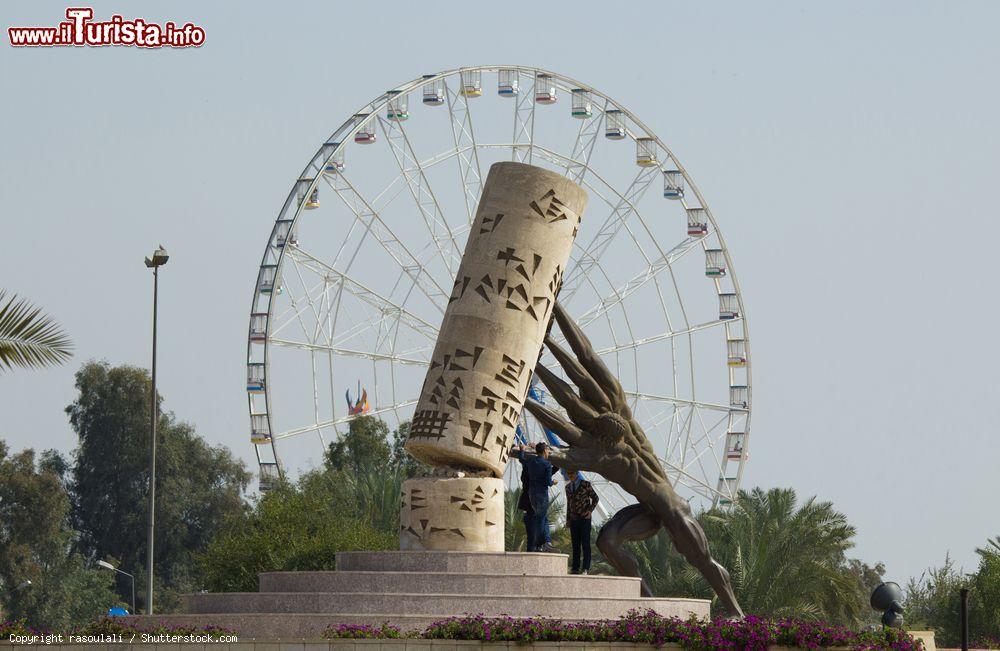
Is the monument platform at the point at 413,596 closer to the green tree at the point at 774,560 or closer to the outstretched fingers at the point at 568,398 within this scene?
the outstretched fingers at the point at 568,398

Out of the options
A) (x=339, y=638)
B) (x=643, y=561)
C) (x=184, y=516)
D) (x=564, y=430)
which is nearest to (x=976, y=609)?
(x=643, y=561)

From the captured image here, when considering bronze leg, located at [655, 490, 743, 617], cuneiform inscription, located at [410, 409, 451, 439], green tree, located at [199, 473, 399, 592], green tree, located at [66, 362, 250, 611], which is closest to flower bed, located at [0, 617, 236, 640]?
cuneiform inscription, located at [410, 409, 451, 439]

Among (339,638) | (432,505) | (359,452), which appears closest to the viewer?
(339,638)

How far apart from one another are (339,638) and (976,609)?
27248mm

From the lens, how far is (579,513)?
2634 cm

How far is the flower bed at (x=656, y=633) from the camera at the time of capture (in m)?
20.9

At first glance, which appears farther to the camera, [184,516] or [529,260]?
[184,516]

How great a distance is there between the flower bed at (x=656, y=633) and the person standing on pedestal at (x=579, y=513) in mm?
3979

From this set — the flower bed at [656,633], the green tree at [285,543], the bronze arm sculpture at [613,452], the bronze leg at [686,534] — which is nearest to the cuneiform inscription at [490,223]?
the bronze arm sculpture at [613,452]

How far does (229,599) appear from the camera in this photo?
22516mm

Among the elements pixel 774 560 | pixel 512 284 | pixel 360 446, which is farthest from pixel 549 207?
pixel 360 446

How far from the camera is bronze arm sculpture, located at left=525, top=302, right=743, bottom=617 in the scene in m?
26.8

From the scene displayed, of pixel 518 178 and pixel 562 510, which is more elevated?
pixel 518 178

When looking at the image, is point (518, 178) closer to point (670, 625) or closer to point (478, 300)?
point (478, 300)
